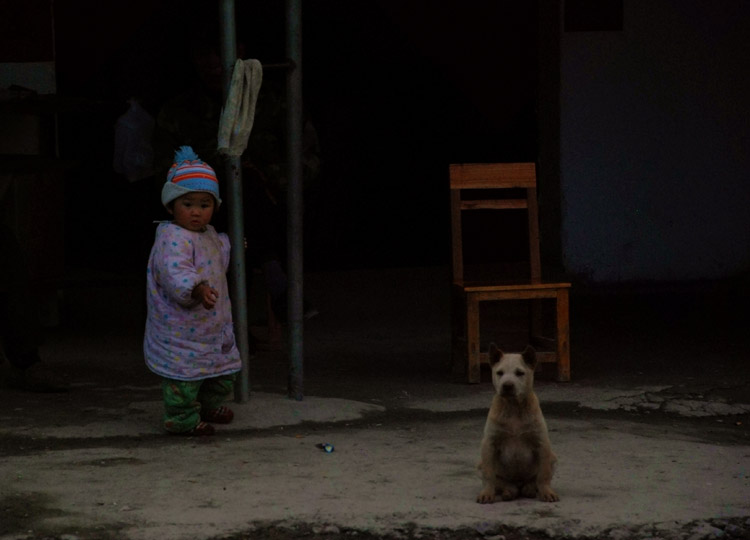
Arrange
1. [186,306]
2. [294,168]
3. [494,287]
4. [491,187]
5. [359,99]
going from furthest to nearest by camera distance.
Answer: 1. [359,99]
2. [491,187]
3. [494,287]
4. [294,168]
5. [186,306]

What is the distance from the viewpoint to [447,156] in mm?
12227

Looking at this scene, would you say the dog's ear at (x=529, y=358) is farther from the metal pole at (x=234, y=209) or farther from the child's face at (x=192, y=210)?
A: the metal pole at (x=234, y=209)

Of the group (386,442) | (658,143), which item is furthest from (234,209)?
(658,143)

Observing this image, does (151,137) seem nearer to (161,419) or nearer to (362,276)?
(161,419)

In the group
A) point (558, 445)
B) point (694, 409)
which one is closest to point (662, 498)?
point (558, 445)

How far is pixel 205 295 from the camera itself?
5914 millimetres

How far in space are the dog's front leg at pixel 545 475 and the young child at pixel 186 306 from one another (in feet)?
5.67

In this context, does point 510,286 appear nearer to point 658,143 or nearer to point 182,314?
point 182,314

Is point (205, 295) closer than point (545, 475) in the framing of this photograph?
No

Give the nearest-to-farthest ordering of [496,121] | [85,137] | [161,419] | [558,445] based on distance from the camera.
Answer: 1. [558,445]
2. [161,419]
3. [496,121]
4. [85,137]

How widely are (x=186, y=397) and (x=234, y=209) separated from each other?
946mm

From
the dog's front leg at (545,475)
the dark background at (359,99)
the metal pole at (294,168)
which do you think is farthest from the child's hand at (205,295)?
the dark background at (359,99)

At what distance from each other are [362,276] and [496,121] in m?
1.74

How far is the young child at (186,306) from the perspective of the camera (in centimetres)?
607
